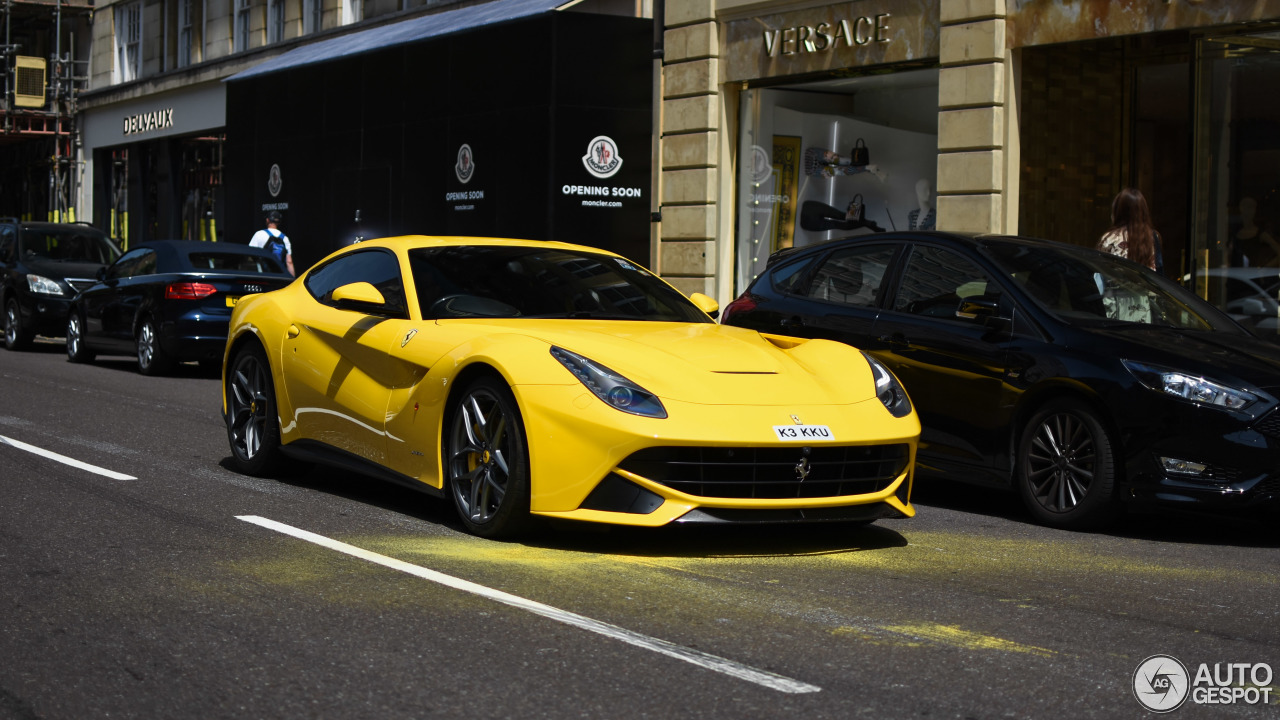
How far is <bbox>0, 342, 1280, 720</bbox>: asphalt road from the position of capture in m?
4.01

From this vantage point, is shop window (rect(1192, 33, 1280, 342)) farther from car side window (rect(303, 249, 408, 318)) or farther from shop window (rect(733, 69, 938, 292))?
car side window (rect(303, 249, 408, 318))

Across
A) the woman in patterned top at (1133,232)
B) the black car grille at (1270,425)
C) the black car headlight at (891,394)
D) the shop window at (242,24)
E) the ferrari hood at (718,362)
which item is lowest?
the black car grille at (1270,425)

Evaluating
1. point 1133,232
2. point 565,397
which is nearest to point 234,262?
point 1133,232

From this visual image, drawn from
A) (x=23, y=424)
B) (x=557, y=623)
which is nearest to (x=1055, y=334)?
(x=557, y=623)

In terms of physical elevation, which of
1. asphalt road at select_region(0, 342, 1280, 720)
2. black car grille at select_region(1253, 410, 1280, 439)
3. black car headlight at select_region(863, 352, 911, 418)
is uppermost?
black car headlight at select_region(863, 352, 911, 418)

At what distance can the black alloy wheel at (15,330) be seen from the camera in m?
18.9

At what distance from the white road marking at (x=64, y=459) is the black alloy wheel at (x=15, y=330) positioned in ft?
32.8

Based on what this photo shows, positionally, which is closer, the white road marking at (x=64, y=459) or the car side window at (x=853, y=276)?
the white road marking at (x=64, y=459)

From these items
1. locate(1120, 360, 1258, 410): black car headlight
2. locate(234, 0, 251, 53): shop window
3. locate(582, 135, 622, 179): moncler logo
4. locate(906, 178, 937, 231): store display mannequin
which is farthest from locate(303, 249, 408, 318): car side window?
locate(234, 0, 251, 53): shop window

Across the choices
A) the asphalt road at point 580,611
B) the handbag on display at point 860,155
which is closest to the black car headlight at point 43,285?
the handbag on display at point 860,155

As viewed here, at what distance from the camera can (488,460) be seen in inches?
243

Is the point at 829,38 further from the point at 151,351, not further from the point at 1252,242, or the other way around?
the point at 151,351

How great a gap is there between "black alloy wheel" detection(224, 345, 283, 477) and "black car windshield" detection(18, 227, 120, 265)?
12.2 meters

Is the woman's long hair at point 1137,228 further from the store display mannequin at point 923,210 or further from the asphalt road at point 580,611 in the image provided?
the store display mannequin at point 923,210
